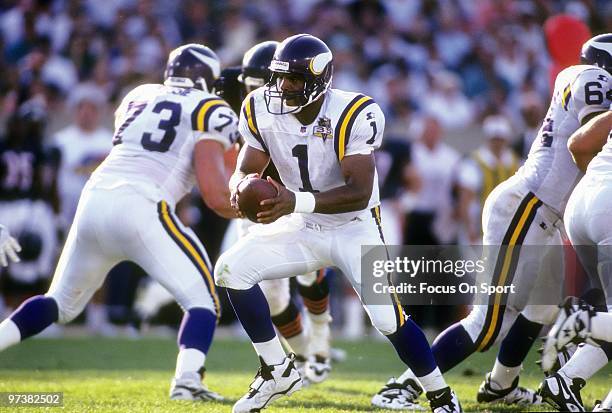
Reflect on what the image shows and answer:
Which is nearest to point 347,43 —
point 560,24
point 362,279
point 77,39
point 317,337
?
point 77,39

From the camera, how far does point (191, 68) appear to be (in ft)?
20.5

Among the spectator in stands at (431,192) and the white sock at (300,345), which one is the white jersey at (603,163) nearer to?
the white sock at (300,345)

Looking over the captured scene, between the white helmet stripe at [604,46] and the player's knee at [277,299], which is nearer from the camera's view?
the white helmet stripe at [604,46]

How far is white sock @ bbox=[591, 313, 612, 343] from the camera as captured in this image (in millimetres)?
4332

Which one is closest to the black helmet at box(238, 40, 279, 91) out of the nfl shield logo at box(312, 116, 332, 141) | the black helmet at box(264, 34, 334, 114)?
the black helmet at box(264, 34, 334, 114)

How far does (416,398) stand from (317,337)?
153 cm

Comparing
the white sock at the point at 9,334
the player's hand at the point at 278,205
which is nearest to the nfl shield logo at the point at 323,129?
the player's hand at the point at 278,205

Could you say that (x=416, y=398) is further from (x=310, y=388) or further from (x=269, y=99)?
(x=269, y=99)

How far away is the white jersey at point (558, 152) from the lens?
5277 mm

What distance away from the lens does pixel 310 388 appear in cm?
650

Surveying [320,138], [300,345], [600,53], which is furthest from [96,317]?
[600,53]

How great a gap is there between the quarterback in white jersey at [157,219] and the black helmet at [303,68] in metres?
1.03

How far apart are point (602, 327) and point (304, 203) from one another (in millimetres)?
1438

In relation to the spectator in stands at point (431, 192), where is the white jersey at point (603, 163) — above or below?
above
